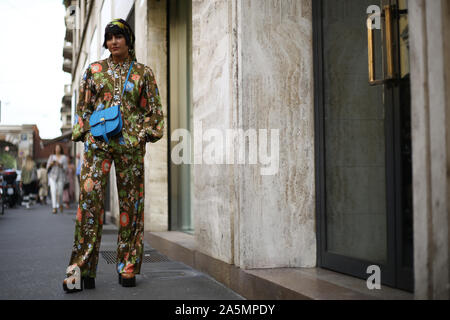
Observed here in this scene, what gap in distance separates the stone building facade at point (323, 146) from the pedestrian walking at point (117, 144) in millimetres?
604

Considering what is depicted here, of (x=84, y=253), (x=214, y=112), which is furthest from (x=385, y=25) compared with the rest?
(x=84, y=253)

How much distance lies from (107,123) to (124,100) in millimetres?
255

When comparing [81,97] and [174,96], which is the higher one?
[174,96]

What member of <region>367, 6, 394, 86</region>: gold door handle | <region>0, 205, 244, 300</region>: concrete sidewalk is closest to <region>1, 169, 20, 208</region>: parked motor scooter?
<region>0, 205, 244, 300</region>: concrete sidewalk

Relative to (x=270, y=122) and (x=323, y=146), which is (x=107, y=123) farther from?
(x=323, y=146)

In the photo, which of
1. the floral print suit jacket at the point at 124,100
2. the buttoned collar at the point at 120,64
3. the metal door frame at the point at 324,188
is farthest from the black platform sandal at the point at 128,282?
the buttoned collar at the point at 120,64

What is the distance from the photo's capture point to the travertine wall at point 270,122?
155 inches

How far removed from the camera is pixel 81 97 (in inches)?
163

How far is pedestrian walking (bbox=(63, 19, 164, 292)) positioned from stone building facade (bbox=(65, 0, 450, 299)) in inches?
23.8

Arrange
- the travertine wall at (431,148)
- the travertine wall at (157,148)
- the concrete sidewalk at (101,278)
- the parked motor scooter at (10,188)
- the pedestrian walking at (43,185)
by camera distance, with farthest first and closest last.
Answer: the pedestrian walking at (43,185) < the parked motor scooter at (10,188) < the travertine wall at (157,148) < the concrete sidewalk at (101,278) < the travertine wall at (431,148)

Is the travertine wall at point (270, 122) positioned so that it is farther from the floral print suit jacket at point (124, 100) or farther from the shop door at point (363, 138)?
the floral print suit jacket at point (124, 100)

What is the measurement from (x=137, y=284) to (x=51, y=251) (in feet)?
8.40
